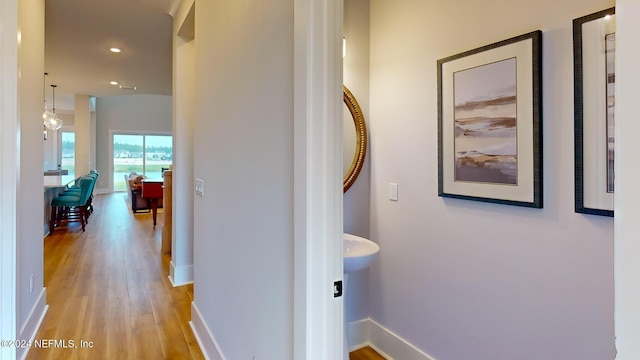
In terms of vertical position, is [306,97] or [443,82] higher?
[443,82]

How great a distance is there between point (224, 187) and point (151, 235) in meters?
4.25

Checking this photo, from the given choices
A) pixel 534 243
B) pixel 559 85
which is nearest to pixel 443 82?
pixel 559 85

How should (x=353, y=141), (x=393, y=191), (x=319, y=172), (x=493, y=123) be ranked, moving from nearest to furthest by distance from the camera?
(x=319, y=172), (x=493, y=123), (x=393, y=191), (x=353, y=141)

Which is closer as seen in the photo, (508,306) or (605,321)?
(605,321)

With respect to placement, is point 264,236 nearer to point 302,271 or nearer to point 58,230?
point 302,271

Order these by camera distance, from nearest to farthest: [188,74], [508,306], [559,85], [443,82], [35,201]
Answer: [559,85] < [508,306] < [443,82] < [35,201] < [188,74]

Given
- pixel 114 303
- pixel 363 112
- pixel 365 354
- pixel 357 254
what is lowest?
pixel 365 354

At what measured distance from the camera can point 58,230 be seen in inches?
224

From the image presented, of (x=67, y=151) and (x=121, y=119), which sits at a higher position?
(x=121, y=119)

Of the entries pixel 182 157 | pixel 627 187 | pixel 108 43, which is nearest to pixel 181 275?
pixel 182 157

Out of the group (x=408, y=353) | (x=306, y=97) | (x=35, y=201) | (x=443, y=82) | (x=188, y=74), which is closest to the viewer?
(x=306, y=97)

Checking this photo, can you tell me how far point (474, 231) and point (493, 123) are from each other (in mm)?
543

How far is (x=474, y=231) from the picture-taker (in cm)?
177

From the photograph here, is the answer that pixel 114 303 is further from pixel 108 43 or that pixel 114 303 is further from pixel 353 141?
pixel 108 43
